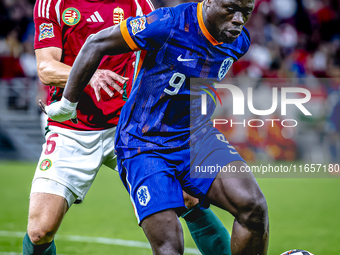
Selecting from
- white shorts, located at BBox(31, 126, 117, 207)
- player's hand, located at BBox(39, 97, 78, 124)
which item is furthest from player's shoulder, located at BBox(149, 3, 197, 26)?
white shorts, located at BBox(31, 126, 117, 207)

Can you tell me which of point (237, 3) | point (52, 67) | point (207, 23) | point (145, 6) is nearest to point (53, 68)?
point (52, 67)

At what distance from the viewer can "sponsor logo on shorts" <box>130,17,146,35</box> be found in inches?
108

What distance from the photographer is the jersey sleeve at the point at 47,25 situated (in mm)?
3602

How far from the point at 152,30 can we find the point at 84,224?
4.28 metres

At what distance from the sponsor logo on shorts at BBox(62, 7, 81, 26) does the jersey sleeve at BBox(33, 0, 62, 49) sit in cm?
6

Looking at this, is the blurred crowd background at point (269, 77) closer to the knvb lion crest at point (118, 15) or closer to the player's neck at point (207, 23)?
the knvb lion crest at point (118, 15)

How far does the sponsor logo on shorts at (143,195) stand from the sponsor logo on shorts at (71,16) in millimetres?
1632

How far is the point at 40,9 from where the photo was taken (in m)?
3.63

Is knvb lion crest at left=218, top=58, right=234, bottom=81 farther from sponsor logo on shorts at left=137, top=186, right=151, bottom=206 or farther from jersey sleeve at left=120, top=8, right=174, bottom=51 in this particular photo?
sponsor logo on shorts at left=137, top=186, right=151, bottom=206

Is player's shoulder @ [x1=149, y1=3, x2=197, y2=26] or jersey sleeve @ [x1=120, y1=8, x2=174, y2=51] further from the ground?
player's shoulder @ [x1=149, y1=3, x2=197, y2=26]

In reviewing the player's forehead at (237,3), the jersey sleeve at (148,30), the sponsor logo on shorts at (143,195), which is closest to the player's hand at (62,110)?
the jersey sleeve at (148,30)

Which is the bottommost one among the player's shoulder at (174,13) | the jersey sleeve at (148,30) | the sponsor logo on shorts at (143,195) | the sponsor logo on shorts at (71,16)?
the sponsor logo on shorts at (143,195)

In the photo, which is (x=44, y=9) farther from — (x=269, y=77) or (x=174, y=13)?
(x=269, y=77)

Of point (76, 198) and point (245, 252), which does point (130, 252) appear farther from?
point (245, 252)
